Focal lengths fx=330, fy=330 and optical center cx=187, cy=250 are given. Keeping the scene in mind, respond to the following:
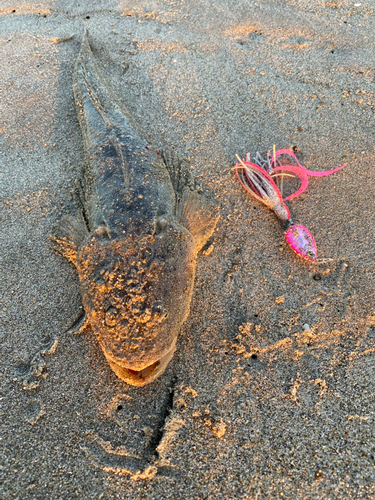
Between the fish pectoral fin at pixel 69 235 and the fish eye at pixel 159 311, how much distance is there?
1.04 metres

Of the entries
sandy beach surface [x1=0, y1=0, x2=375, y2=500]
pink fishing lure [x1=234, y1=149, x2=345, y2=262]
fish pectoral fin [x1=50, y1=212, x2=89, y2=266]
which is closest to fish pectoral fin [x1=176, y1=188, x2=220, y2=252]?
sandy beach surface [x1=0, y1=0, x2=375, y2=500]

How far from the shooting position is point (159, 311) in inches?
80.0

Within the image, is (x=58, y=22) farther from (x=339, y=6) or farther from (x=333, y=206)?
(x=333, y=206)

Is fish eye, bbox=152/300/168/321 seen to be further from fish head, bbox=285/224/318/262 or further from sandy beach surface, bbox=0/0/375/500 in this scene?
fish head, bbox=285/224/318/262

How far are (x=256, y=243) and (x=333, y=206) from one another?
84 cm

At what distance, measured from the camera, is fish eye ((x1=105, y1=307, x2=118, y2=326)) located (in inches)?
78.8

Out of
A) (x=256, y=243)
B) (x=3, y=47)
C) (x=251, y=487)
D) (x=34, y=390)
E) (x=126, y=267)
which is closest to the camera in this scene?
(x=251, y=487)

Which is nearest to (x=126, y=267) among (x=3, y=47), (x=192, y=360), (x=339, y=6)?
(x=192, y=360)

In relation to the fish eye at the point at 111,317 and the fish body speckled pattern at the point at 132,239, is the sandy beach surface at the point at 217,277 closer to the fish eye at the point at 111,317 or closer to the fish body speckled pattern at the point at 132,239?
the fish body speckled pattern at the point at 132,239

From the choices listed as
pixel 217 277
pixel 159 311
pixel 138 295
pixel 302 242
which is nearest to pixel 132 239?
pixel 138 295

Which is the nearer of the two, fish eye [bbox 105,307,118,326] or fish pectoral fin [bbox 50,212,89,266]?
fish eye [bbox 105,307,118,326]

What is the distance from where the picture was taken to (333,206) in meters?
3.06

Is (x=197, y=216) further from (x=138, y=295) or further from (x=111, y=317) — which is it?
(x=111, y=317)

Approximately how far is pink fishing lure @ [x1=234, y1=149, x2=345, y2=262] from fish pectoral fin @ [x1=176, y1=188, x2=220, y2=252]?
484 millimetres
